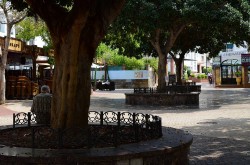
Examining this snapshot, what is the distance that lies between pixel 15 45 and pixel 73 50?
18.8 metres

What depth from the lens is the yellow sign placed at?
79.5 ft

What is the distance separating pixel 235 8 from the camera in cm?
2036

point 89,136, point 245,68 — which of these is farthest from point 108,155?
point 245,68

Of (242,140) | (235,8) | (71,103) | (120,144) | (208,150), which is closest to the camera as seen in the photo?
(120,144)

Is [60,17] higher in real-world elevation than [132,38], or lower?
lower

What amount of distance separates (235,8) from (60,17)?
14.9 m

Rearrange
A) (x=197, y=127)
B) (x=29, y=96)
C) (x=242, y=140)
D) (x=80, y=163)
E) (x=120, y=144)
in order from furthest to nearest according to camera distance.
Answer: (x=29, y=96), (x=197, y=127), (x=242, y=140), (x=120, y=144), (x=80, y=163)

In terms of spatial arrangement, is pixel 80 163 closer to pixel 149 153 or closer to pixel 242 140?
pixel 149 153

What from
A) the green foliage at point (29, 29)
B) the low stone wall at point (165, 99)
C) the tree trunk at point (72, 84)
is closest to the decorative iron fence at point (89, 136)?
the tree trunk at point (72, 84)

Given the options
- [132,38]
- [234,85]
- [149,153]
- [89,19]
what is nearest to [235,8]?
[132,38]

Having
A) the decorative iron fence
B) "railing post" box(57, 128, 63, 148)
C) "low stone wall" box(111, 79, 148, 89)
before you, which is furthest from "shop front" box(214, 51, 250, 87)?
"railing post" box(57, 128, 63, 148)

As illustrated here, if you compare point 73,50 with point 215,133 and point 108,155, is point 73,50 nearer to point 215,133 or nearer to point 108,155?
point 108,155

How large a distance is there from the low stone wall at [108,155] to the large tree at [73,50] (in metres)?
1.24

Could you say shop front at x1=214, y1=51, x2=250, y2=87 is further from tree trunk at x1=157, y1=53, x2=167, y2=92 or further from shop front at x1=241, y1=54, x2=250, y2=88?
tree trunk at x1=157, y1=53, x2=167, y2=92
